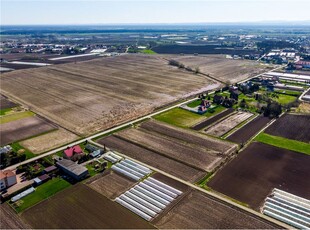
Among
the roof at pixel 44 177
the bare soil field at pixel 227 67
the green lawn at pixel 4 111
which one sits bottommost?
the roof at pixel 44 177

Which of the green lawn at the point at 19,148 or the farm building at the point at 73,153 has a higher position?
the farm building at the point at 73,153

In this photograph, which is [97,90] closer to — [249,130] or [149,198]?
[249,130]

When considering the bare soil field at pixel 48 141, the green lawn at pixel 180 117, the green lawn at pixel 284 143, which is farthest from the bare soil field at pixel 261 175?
the bare soil field at pixel 48 141

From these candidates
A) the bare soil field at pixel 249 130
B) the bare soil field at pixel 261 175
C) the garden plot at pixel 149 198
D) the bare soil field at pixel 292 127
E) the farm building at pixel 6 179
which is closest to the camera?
the garden plot at pixel 149 198

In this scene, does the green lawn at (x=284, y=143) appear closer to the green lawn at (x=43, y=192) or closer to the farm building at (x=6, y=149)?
the green lawn at (x=43, y=192)

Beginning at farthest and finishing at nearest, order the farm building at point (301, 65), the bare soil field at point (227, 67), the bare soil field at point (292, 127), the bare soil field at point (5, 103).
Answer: the farm building at point (301, 65), the bare soil field at point (227, 67), the bare soil field at point (5, 103), the bare soil field at point (292, 127)

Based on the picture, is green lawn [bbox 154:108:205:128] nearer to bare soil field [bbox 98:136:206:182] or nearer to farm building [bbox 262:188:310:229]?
bare soil field [bbox 98:136:206:182]

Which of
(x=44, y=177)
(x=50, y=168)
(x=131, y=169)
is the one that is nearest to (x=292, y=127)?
(x=131, y=169)
